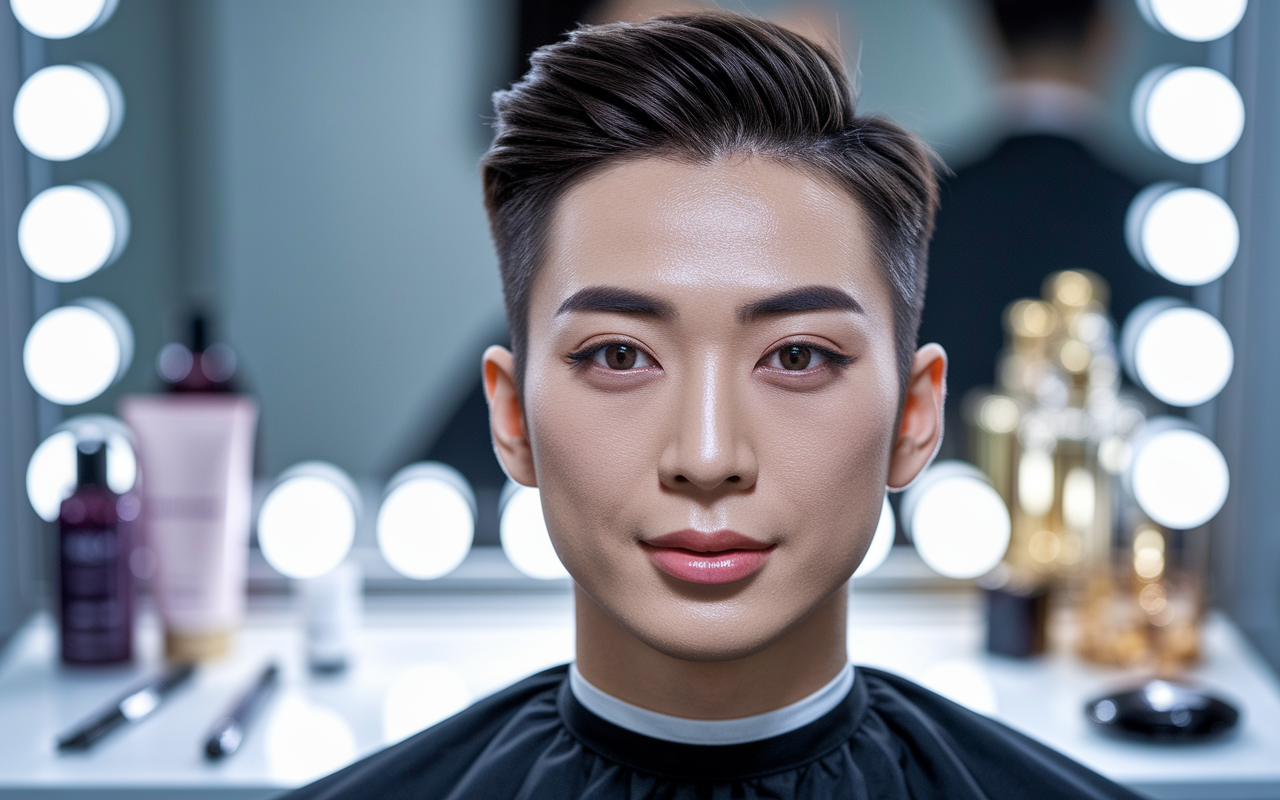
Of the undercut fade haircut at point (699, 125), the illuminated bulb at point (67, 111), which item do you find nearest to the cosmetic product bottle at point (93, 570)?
the illuminated bulb at point (67, 111)

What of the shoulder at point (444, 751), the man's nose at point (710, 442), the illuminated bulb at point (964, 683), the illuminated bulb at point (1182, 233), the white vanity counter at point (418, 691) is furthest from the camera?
the illuminated bulb at point (1182, 233)

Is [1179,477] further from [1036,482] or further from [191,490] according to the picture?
[191,490]

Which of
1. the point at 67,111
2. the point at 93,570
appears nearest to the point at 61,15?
the point at 67,111

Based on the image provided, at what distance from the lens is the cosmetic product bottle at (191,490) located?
1.04m

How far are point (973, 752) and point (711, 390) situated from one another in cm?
30

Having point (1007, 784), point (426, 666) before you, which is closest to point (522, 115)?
point (1007, 784)

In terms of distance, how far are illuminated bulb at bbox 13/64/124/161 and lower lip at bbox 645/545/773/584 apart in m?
0.95

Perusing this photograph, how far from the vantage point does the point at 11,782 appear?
2.63ft

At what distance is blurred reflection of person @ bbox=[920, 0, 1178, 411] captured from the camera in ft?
3.85

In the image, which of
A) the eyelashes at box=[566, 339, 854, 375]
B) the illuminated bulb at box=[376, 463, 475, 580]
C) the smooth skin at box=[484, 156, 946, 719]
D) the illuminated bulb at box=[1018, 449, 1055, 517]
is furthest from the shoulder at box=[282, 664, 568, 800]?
the illuminated bulb at box=[1018, 449, 1055, 517]

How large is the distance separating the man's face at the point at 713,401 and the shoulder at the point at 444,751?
6.0 inches

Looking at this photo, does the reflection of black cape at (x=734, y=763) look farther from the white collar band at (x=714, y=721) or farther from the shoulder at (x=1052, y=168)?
the shoulder at (x=1052, y=168)

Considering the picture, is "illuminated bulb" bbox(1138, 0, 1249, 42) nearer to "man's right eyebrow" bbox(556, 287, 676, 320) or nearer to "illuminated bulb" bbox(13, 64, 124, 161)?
"man's right eyebrow" bbox(556, 287, 676, 320)

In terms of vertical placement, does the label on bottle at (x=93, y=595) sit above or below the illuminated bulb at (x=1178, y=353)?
below
